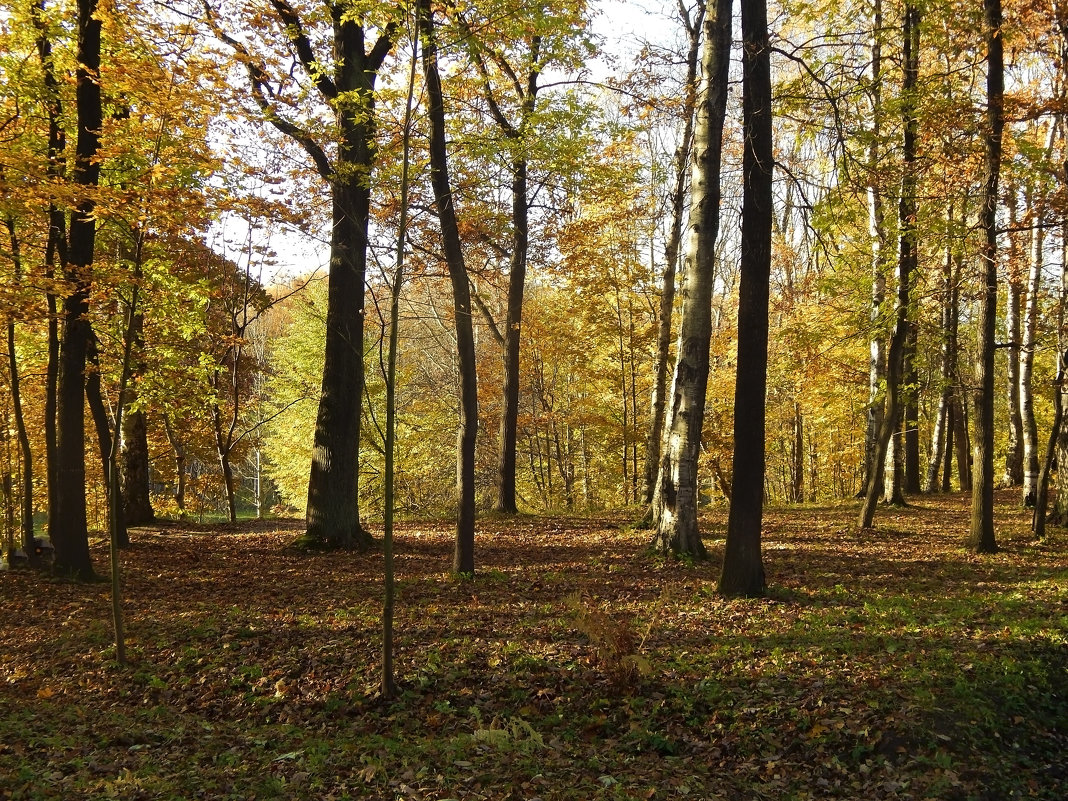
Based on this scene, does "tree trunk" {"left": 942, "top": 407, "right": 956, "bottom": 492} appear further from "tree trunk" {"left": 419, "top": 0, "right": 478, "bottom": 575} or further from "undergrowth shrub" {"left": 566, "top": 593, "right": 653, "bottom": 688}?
"undergrowth shrub" {"left": 566, "top": 593, "right": 653, "bottom": 688}

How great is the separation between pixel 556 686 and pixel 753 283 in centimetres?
480

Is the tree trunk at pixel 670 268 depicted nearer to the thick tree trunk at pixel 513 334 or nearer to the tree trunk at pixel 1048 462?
the thick tree trunk at pixel 513 334

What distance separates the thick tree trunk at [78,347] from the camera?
28.7 feet

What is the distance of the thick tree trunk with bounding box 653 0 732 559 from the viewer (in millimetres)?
8648

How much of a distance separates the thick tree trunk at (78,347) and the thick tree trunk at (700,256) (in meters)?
7.77

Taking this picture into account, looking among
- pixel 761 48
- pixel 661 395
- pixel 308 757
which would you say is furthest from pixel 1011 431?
pixel 308 757

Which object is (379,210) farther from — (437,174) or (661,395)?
(661,395)

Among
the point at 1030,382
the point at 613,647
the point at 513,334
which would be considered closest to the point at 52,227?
the point at 513,334

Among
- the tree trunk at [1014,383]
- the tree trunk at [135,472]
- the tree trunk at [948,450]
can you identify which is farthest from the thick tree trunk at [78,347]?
the tree trunk at [948,450]

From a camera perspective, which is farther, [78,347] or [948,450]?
[948,450]

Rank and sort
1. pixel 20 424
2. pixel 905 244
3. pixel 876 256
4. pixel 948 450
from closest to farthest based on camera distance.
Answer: pixel 20 424
pixel 905 244
pixel 876 256
pixel 948 450

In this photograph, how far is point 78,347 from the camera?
9180 mm

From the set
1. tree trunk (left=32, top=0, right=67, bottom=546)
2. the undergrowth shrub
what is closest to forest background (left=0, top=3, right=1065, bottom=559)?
tree trunk (left=32, top=0, right=67, bottom=546)

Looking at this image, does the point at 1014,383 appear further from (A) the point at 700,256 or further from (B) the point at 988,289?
(A) the point at 700,256
